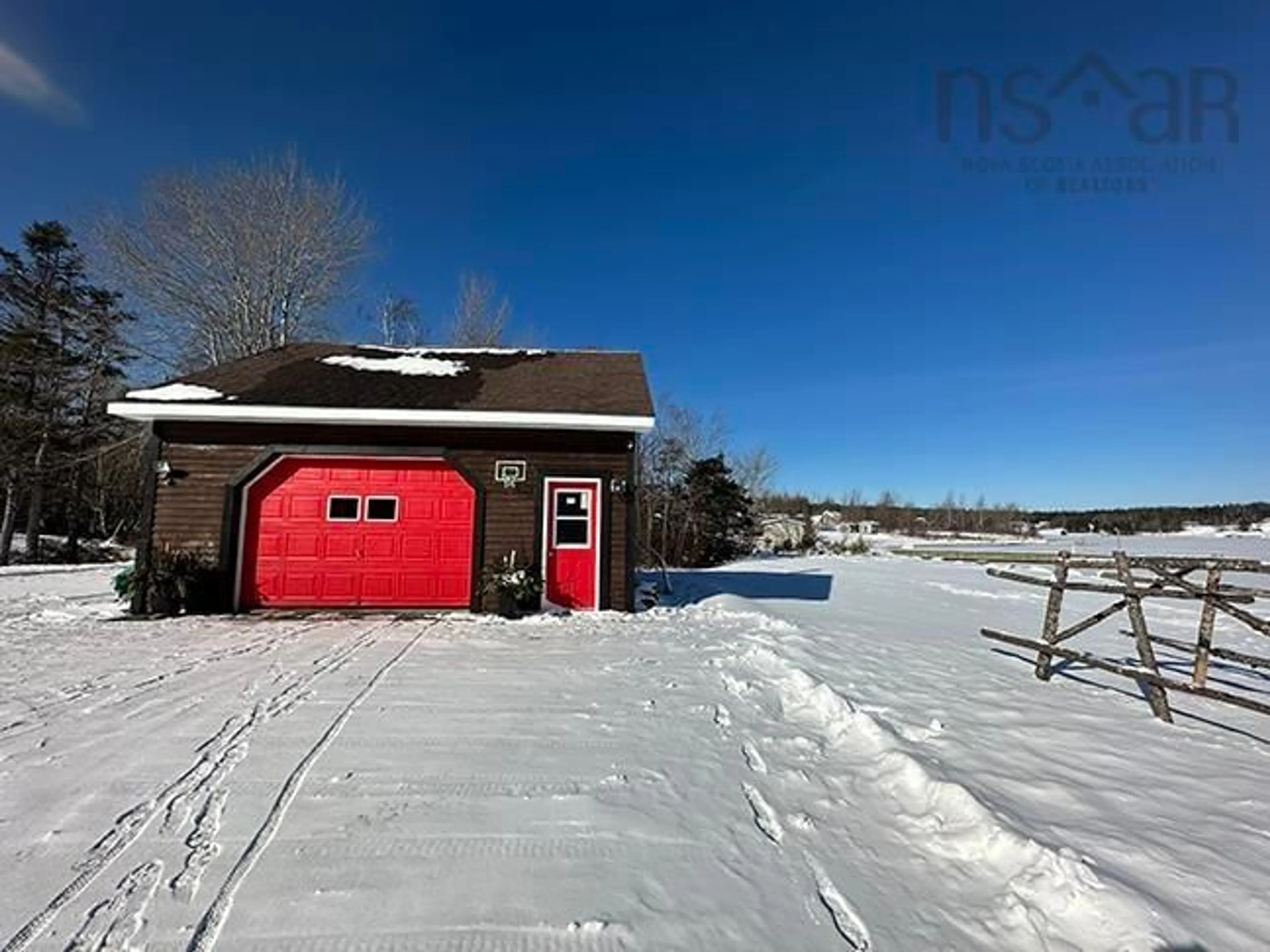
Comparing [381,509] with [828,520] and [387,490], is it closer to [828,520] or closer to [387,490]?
[387,490]

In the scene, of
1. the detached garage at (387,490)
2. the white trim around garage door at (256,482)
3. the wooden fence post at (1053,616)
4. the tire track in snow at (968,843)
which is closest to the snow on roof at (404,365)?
the detached garage at (387,490)

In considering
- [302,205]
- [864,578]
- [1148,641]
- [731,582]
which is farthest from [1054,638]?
[302,205]

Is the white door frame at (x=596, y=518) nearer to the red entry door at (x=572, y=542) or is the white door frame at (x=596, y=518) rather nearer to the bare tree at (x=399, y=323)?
the red entry door at (x=572, y=542)

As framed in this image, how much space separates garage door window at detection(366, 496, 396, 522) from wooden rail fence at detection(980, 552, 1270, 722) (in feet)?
26.0

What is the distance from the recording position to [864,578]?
16219 mm

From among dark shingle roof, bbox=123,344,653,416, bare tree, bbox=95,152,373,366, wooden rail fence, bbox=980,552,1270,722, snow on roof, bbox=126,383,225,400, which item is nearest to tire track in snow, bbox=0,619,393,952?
dark shingle roof, bbox=123,344,653,416

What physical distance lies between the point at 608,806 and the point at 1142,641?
188 inches

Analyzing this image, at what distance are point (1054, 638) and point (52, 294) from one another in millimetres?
26124

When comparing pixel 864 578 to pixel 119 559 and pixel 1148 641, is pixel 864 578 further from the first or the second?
pixel 119 559

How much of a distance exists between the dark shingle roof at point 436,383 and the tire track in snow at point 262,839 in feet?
16.9

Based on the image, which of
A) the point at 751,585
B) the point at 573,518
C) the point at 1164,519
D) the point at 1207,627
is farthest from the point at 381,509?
the point at 1164,519

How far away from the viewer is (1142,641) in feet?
16.5

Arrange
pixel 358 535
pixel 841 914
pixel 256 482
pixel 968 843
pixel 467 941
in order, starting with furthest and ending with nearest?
pixel 358 535, pixel 256 482, pixel 968 843, pixel 841 914, pixel 467 941

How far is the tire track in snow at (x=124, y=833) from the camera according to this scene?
81.8 inches
